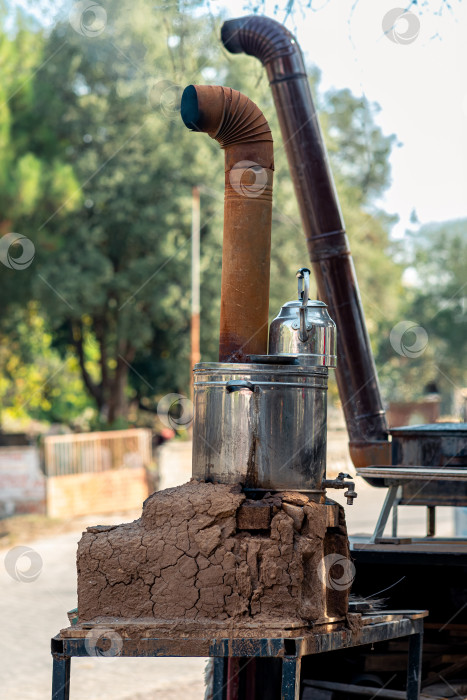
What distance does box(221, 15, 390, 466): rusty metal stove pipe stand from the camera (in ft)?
23.7

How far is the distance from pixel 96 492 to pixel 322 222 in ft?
51.6

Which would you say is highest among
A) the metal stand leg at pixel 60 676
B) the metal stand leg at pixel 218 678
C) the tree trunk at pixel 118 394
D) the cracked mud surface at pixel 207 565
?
the tree trunk at pixel 118 394

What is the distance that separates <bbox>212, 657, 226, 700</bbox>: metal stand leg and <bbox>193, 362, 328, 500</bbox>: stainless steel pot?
82.3 inches

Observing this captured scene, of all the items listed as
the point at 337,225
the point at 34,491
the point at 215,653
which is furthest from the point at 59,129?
the point at 215,653

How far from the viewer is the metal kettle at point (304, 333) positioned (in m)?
4.94

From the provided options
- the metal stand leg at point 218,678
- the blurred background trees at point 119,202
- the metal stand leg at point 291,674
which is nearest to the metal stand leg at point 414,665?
the metal stand leg at point 291,674

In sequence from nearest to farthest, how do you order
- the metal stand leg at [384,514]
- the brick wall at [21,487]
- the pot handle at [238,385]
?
the pot handle at [238,385]
the metal stand leg at [384,514]
the brick wall at [21,487]

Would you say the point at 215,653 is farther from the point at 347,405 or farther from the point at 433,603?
the point at 347,405

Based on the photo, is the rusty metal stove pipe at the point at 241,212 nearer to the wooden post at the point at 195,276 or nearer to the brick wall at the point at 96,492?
the brick wall at the point at 96,492

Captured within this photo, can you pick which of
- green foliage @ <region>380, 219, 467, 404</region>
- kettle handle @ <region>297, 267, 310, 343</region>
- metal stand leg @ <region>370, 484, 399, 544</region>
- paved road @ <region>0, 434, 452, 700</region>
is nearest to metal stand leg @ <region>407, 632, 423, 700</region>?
metal stand leg @ <region>370, 484, 399, 544</region>

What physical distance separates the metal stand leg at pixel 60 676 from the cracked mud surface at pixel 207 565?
27 cm

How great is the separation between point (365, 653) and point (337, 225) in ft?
9.91

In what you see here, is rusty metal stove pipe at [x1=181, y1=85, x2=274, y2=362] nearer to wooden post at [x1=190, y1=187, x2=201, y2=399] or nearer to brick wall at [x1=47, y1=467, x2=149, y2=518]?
brick wall at [x1=47, y1=467, x2=149, y2=518]

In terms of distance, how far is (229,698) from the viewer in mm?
6047
